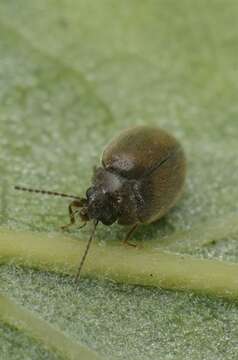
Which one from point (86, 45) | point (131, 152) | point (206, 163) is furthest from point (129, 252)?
point (86, 45)

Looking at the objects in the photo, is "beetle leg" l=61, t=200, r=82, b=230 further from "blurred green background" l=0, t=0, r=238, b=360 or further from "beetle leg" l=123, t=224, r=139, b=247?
"beetle leg" l=123, t=224, r=139, b=247

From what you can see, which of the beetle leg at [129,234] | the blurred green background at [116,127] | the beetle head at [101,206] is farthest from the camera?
the beetle leg at [129,234]

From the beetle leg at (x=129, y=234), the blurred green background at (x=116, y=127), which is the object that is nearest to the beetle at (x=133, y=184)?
the beetle leg at (x=129, y=234)

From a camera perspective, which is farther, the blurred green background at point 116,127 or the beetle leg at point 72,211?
the beetle leg at point 72,211

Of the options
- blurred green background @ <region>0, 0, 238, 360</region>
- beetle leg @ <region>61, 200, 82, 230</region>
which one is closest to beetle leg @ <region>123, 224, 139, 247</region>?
blurred green background @ <region>0, 0, 238, 360</region>

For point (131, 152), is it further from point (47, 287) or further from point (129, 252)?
point (47, 287)

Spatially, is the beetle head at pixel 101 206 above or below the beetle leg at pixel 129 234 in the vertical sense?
above

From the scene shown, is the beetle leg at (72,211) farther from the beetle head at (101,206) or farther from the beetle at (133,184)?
the beetle head at (101,206)
